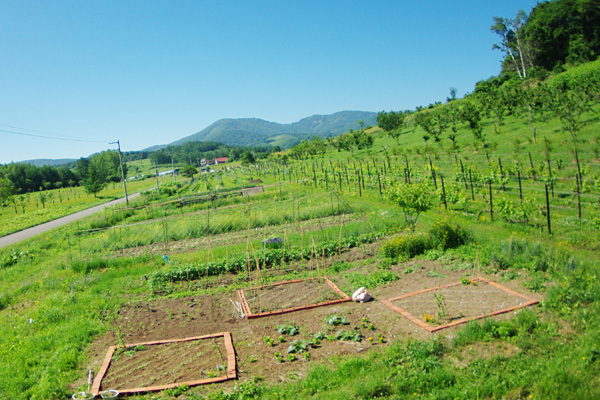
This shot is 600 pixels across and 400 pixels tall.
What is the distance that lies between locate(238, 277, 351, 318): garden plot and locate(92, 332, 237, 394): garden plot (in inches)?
54.6

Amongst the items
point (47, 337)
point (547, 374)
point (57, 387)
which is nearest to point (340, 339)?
point (547, 374)

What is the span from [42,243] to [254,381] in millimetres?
20101

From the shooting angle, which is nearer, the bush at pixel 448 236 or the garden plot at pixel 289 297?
the garden plot at pixel 289 297

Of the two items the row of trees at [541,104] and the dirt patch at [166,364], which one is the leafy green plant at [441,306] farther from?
the row of trees at [541,104]

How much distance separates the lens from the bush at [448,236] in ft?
37.5

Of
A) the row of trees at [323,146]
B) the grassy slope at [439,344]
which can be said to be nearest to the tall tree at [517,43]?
the row of trees at [323,146]

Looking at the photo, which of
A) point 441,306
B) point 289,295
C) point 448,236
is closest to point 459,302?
point 441,306

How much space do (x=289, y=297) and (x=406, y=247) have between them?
4158mm

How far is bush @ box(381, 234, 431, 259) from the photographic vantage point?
36.6 ft

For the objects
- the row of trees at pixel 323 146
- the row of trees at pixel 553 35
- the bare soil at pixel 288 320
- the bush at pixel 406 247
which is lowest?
the bare soil at pixel 288 320

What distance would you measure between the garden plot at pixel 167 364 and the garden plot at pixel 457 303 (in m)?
3.51

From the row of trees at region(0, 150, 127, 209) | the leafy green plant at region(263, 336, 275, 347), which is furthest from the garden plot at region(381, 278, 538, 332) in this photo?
the row of trees at region(0, 150, 127, 209)

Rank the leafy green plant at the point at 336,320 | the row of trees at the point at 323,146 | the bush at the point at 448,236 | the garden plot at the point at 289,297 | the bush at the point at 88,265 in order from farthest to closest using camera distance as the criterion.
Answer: the row of trees at the point at 323,146 → the bush at the point at 88,265 → the bush at the point at 448,236 → the garden plot at the point at 289,297 → the leafy green plant at the point at 336,320

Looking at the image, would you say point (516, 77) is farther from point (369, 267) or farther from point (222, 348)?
point (222, 348)
